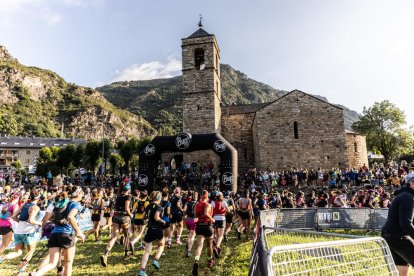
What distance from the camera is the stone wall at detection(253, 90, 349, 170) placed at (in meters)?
28.7

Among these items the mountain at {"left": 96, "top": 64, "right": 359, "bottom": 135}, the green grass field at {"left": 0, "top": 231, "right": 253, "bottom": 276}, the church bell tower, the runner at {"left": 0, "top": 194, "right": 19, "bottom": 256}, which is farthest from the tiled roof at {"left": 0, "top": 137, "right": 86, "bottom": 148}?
the runner at {"left": 0, "top": 194, "right": 19, "bottom": 256}

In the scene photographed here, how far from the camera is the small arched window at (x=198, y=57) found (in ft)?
104

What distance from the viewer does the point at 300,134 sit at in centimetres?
2952

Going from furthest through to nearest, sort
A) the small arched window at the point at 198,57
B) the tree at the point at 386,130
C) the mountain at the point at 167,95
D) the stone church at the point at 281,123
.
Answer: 1. the mountain at the point at 167,95
2. the tree at the point at 386,130
3. the small arched window at the point at 198,57
4. the stone church at the point at 281,123

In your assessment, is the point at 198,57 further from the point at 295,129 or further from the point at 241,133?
the point at 295,129

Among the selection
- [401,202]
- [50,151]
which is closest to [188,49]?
[401,202]

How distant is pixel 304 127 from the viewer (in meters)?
29.5

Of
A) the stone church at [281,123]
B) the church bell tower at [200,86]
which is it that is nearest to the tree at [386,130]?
the stone church at [281,123]

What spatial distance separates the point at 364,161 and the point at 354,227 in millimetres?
22490

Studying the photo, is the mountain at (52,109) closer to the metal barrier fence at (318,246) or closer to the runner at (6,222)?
the runner at (6,222)

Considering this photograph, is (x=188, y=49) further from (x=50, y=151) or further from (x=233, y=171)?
(x=50, y=151)

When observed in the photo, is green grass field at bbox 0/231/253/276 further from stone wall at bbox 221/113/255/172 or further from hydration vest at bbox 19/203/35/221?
stone wall at bbox 221/113/255/172

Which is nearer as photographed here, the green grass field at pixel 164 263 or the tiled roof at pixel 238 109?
the green grass field at pixel 164 263

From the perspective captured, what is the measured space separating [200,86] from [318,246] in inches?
1154
